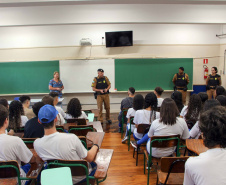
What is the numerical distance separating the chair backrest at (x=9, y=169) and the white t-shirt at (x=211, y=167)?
1520mm

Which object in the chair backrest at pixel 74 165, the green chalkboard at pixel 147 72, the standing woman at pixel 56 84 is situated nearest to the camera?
the chair backrest at pixel 74 165

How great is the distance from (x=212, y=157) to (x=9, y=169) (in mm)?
1723

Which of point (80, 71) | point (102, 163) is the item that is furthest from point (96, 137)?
point (80, 71)

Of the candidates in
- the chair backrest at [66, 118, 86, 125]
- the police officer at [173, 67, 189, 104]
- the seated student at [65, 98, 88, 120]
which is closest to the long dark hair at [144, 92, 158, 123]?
the chair backrest at [66, 118, 86, 125]

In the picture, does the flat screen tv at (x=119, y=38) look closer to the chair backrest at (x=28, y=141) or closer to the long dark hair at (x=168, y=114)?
the long dark hair at (x=168, y=114)

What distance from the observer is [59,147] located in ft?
6.17

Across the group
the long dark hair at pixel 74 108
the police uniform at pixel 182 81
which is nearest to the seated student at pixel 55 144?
the long dark hair at pixel 74 108

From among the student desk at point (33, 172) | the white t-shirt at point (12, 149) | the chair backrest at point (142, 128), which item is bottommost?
the student desk at point (33, 172)

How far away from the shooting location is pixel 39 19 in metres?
5.45

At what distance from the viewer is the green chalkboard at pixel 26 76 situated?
24.6ft

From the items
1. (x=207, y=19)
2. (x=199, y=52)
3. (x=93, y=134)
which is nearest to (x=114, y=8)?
(x=207, y=19)

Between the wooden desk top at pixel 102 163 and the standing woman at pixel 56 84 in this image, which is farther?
the standing woman at pixel 56 84

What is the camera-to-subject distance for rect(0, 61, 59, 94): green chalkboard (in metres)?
7.49

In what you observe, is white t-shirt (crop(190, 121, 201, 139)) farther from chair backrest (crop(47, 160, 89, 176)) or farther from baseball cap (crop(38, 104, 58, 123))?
baseball cap (crop(38, 104, 58, 123))
